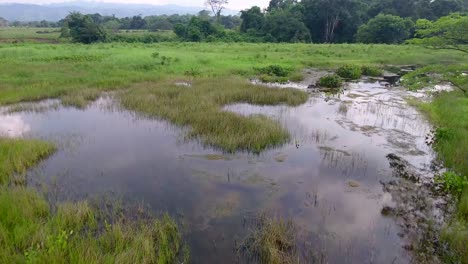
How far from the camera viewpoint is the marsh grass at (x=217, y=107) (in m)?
11.3

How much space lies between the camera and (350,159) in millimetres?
10312

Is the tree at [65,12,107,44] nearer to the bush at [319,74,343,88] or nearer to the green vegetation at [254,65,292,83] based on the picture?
the green vegetation at [254,65,292,83]

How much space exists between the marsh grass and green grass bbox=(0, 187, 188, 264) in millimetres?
4874

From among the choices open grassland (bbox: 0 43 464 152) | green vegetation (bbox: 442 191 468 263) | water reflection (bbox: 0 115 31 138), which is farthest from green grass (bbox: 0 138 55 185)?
green vegetation (bbox: 442 191 468 263)

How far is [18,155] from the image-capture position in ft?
30.2

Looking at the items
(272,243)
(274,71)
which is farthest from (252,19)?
(272,243)

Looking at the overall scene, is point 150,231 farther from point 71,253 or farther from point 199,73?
point 199,73

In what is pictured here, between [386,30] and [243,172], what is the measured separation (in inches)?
1850

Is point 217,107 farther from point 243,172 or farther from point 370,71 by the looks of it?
point 370,71

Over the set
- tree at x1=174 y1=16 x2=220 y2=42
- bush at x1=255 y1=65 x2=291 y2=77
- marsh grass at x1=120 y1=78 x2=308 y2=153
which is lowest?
marsh grass at x1=120 y1=78 x2=308 y2=153

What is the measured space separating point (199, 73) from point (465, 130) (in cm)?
1588

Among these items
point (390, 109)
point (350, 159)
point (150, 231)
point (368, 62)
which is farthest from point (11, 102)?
point (368, 62)

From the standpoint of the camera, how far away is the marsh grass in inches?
445

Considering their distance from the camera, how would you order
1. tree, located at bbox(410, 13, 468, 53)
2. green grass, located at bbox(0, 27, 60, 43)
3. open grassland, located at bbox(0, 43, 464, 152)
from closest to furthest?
tree, located at bbox(410, 13, 468, 53) → open grassland, located at bbox(0, 43, 464, 152) → green grass, located at bbox(0, 27, 60, 43)
